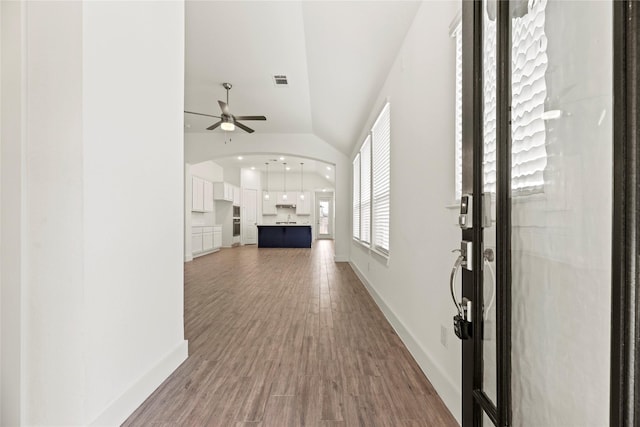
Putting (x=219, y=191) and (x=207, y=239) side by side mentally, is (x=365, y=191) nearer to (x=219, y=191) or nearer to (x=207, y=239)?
(x=207, y=239)

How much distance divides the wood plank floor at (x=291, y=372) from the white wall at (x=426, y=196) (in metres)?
0.20

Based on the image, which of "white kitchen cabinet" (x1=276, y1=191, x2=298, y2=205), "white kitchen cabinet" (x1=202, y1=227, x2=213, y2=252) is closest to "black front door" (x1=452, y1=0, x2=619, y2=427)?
"white kitchen cabinet" (x1=202, y1=227, x2=213, y2=252)

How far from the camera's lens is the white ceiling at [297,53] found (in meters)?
2.64

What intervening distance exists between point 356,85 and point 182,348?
3.36m

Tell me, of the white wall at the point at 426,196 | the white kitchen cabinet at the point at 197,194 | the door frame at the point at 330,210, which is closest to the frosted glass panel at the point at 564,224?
the white wall at the point at 426,196

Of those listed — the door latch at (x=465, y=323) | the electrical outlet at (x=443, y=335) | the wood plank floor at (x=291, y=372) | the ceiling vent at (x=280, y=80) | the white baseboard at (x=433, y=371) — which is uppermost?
the ceiling vent at (x=280, y=80)

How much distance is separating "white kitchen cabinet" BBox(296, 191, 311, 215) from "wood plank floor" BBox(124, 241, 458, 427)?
10.6 metres

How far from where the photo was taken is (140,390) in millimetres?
1612

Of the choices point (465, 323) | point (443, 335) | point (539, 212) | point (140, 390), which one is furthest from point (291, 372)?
point (539, 212)

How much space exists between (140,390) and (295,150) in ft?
21.2

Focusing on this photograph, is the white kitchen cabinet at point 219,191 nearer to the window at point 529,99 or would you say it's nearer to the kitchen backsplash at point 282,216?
the kitchen backsplash at point 282,216

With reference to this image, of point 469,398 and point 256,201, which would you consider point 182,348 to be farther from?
point 256,201

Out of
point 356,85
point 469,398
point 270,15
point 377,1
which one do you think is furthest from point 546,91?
point 356,85

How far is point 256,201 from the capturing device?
13.5m
